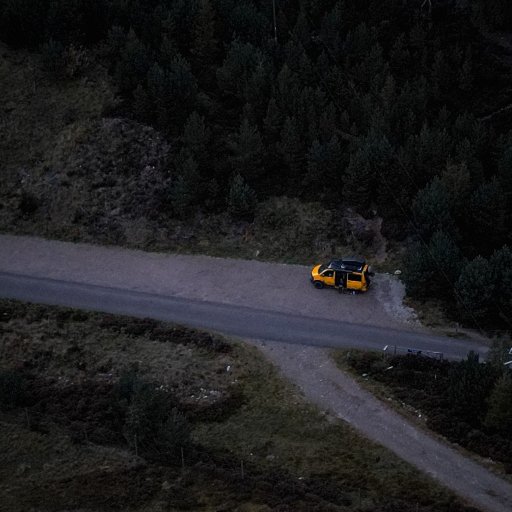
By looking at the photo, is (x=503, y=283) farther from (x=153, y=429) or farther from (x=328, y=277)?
(x=153, y=429)

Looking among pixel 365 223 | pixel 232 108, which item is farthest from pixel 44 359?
pixel 232 108

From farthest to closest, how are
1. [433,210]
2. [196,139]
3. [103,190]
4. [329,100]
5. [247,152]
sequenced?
1. [329,100]
2. [103,190]
3. [196,139]
4. [247,152]
5. [433,210]

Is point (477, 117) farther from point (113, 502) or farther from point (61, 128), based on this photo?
point (113, 502)

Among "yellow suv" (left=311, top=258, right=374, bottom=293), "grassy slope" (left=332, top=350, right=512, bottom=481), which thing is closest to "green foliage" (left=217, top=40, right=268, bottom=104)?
"yellow suv" (left=311, top=258, right=374, bottom=293)

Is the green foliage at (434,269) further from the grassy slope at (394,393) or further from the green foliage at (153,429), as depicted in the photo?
A: the green foliage at (153,429)

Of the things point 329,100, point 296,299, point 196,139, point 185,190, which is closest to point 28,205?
point 185,190

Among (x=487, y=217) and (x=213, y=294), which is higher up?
(x=487, y=217)

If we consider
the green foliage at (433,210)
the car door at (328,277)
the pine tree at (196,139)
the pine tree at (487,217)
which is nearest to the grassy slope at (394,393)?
the car door at (328,277)
